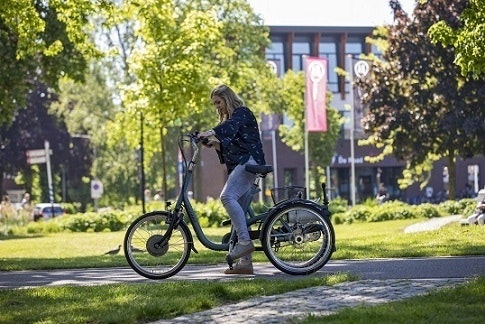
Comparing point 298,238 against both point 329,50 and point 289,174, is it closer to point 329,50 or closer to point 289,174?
point 289,174

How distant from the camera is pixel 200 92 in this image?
26.9 meters

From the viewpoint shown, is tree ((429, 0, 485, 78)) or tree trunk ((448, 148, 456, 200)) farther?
tree trunk ((448, 148, 456, 200))

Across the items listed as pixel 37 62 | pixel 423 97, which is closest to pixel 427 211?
pixel 423 97

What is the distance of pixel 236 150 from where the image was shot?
32.2ft

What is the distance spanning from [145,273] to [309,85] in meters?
31.7

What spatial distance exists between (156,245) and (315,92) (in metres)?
31.9

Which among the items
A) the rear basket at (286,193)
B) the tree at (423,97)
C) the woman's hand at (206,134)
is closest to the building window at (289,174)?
the tree at (423,97)

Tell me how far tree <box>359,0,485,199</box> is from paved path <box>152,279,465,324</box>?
26279mm

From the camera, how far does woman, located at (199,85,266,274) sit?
971cm

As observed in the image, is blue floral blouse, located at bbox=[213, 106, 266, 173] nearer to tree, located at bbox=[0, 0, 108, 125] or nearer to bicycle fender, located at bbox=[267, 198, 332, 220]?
bicycle fender, located at bbox=[267, 198, 332, 220]

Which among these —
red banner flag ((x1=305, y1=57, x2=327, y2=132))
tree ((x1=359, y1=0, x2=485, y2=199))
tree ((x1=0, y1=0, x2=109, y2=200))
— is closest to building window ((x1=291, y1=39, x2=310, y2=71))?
red banner flag ((x1=305, y1=57, x2=327, y2=132))

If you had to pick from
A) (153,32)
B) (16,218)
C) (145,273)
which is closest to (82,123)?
(16,218)

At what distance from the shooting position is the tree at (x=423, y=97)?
113 ft

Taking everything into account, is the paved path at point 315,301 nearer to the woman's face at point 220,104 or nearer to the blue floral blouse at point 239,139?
the blue floral blouse at point 239,139
